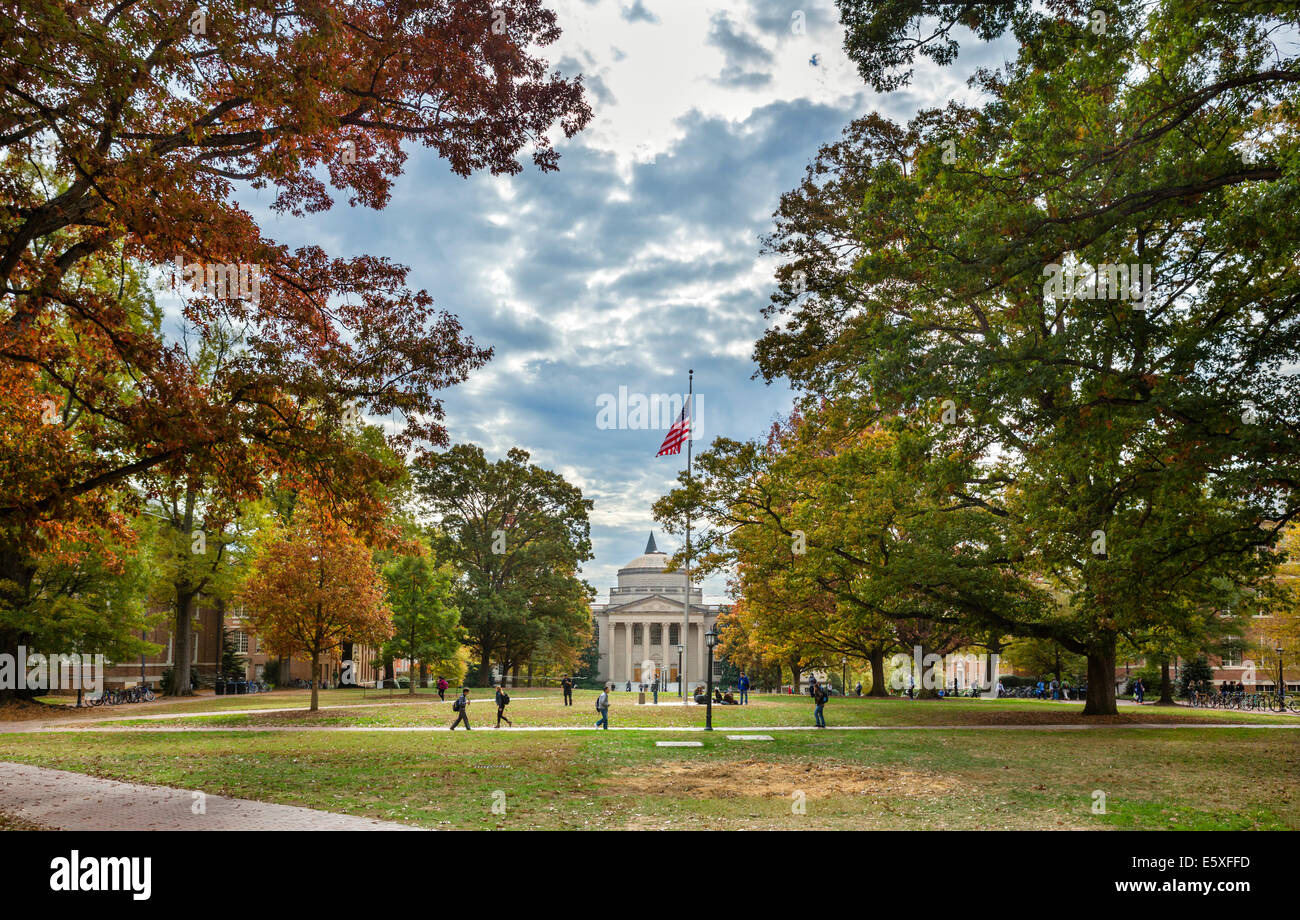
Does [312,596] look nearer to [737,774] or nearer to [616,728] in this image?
[616,728]

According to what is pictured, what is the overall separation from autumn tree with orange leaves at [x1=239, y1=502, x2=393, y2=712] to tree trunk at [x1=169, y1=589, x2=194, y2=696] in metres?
12.9

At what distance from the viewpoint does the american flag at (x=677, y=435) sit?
34562 mm

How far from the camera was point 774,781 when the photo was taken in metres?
13.7

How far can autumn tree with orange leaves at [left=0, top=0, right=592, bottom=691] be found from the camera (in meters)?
8.99

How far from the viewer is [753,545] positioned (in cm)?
2866

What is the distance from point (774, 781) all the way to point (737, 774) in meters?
0.98

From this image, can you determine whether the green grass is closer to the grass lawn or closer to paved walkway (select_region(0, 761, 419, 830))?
the grass lawn

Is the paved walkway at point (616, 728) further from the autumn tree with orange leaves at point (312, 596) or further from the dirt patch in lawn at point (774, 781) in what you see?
the dirt patch in lawn at point (774, 781)

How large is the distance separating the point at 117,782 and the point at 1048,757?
17.1 m

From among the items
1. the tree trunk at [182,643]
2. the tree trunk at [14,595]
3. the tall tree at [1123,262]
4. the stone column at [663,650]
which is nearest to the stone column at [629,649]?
the stone column at [663,650]

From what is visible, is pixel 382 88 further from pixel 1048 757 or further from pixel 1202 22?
pixel 1048 757

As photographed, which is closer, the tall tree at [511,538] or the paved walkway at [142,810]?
the paved walkway at [142,810]

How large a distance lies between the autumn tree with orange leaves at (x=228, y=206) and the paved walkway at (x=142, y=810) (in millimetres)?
3473

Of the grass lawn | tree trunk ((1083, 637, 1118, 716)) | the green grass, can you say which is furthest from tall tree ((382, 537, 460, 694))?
tree trunk ((1083, 637, 1118, 716))
